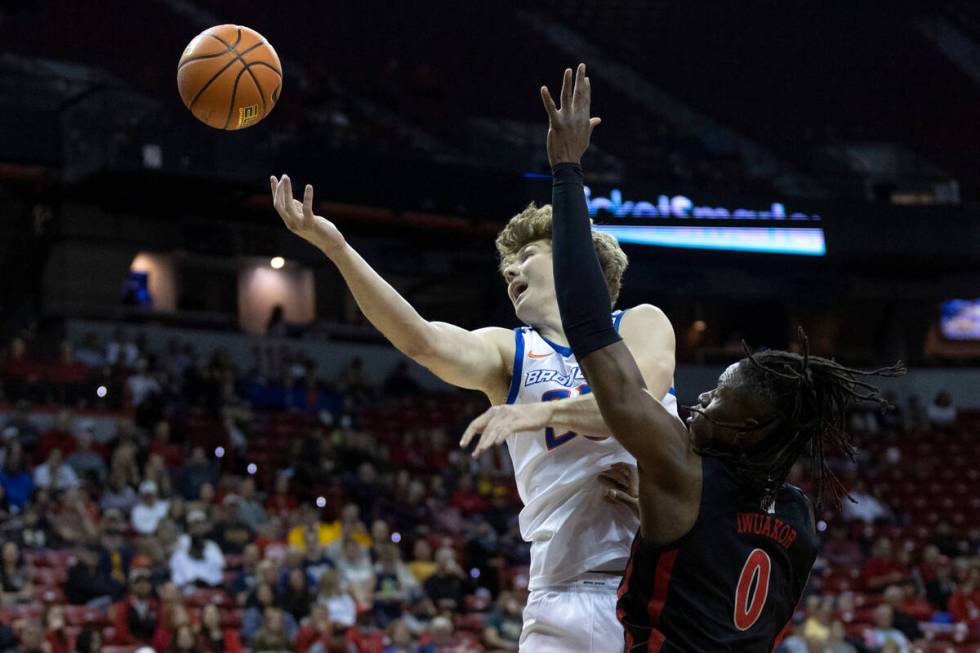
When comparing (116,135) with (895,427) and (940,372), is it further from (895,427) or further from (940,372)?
(940,372)

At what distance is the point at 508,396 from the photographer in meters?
4.05

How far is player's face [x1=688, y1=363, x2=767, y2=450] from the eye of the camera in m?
3.06

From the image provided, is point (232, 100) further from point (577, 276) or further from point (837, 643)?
point (837, 643)

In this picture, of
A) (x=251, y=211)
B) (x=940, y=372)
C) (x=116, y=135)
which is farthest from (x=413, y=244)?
(x=940, y=372)

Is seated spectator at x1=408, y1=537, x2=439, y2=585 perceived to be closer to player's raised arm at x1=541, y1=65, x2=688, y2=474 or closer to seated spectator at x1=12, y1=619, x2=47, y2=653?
seated spectator at x1=12, y1=619, x2=47, y2=653

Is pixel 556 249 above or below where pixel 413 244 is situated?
below

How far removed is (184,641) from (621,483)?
8.04 m

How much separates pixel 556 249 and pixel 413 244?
72.2 feet

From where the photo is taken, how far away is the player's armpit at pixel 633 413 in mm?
2893

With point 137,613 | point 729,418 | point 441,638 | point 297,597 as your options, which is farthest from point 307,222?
point 441,638

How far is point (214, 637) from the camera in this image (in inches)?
453

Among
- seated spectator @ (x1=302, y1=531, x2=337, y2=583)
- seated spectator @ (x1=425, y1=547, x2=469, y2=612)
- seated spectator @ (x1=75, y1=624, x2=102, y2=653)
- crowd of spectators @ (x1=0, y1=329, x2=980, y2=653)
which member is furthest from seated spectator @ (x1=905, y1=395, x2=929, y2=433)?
seated spectator @ (x1=75, y1=624, x2=102, y2=653)

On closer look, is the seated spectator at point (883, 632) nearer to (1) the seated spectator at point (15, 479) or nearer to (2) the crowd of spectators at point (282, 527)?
(2) the crowd of spectators at point (282, 527)

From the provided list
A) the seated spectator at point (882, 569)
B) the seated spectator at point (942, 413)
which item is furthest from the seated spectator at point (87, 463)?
the seated spectator at point (942, 413)
